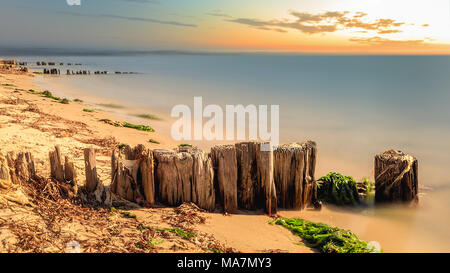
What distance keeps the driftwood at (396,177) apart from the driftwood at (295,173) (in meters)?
1.66

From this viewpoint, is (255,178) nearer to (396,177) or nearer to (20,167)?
(396,177)

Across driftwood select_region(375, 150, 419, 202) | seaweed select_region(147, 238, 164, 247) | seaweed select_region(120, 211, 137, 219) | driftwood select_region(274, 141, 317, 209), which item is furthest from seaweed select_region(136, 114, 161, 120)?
seaweed select_region(147, 238, 164, 247)

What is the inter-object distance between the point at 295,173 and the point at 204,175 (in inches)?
73.1

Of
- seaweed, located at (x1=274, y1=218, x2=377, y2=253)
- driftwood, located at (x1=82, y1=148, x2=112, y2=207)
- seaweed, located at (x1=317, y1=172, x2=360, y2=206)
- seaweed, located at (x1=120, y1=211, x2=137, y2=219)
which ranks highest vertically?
driftwood, located at (x1=82, y1=148, x2=112, y2=207)

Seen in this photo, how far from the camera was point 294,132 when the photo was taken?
658 inches

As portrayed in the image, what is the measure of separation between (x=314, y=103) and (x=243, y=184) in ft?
77.6

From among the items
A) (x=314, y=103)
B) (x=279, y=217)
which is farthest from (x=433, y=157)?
(x=314, y=103)

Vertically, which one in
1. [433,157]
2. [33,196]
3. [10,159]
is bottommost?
[433,157]

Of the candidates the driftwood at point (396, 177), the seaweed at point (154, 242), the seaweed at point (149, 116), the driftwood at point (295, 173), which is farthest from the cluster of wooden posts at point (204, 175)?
the seaweed at point (149, 116)

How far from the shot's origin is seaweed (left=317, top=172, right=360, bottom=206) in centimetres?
739

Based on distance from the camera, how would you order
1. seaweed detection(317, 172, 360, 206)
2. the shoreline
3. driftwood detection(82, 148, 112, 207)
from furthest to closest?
seaweed detection(317, 172, 360, 206), driftwood detection(82, 148, 112, 207), the shoreline

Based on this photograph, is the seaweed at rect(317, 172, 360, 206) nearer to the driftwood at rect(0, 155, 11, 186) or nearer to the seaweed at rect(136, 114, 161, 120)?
the driftwood at rect(0, 155, 11, 186)
